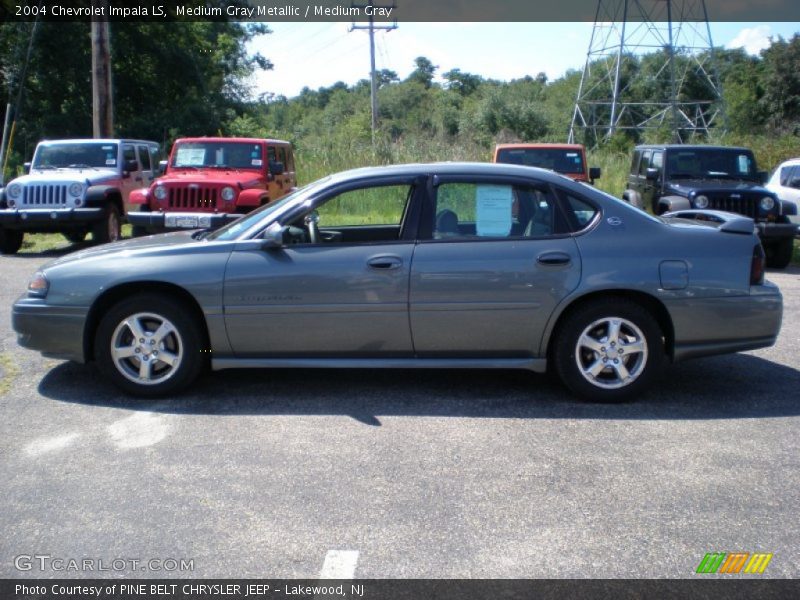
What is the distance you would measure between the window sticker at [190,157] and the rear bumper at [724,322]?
981 centimetres

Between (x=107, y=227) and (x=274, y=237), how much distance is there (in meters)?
9.28

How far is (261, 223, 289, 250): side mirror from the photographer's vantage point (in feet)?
18.1

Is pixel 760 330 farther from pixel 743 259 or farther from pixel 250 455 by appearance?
pixel 250 455

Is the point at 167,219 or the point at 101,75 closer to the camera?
the point at 167,219

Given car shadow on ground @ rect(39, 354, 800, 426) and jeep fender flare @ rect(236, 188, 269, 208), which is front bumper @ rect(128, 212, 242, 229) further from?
car shadow on ground @ rect(39, 354, 800, 426)

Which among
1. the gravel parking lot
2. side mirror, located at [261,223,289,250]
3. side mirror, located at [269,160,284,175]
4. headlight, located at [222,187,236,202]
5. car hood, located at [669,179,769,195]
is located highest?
side mirror, located at [269,160,284,175]

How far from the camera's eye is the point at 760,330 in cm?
564

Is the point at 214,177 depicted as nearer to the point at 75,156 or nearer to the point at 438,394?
the point at 75,156

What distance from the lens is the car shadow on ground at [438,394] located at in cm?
546

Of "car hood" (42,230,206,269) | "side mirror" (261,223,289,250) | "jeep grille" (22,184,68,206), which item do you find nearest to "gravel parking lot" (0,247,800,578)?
"car hood" (42,230,206,269)

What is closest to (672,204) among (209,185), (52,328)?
(209,185)

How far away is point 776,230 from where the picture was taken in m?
12.3
